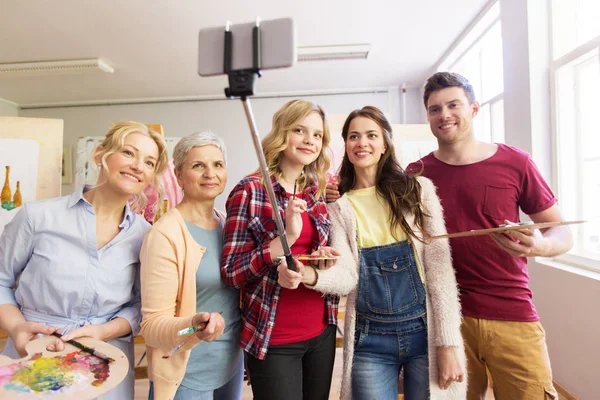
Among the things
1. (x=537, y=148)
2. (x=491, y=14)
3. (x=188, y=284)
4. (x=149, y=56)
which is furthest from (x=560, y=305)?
(x=149, y=56)

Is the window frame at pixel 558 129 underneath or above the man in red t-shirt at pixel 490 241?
above

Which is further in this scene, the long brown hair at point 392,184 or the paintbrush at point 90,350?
the long brown hair at point 392,184

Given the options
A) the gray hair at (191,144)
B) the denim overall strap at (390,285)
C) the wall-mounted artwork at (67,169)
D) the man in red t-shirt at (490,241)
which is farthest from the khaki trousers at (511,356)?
the wall-mounted artwork at (67,169)

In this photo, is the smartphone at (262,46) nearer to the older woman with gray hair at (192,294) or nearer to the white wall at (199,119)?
the older woman with gray hair at (192,294)

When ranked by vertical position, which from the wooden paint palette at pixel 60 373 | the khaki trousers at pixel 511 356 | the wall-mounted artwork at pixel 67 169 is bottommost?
the khaki trousers at pixel 511 356

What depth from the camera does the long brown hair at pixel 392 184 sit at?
1.36 meters

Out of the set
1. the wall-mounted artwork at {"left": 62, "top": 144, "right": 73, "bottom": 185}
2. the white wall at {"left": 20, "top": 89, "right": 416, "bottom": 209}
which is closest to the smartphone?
the white wall at {"left": 20, "top": 89, "right": 416, "bottom": 209}

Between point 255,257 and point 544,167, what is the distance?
2551 mm

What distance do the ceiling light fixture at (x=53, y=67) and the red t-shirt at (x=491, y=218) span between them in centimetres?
479

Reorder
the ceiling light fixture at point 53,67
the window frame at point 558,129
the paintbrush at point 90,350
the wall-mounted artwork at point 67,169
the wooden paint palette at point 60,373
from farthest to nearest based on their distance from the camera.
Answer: the wall-mounted artwork at point 67,169, the ceiling light fixture at point 53,67, the window frame at point 558,129, the paintbrush at point 90,350, the wooden paint palette at point 60,373

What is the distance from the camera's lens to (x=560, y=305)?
254cm

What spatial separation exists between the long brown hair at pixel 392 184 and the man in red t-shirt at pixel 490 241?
0.10 metres

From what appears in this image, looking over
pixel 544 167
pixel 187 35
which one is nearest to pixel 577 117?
pixel 544 167

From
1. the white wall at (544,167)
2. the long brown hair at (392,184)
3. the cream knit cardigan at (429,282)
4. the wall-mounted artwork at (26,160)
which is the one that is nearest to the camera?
the cream knit cardigan at (429,282)
